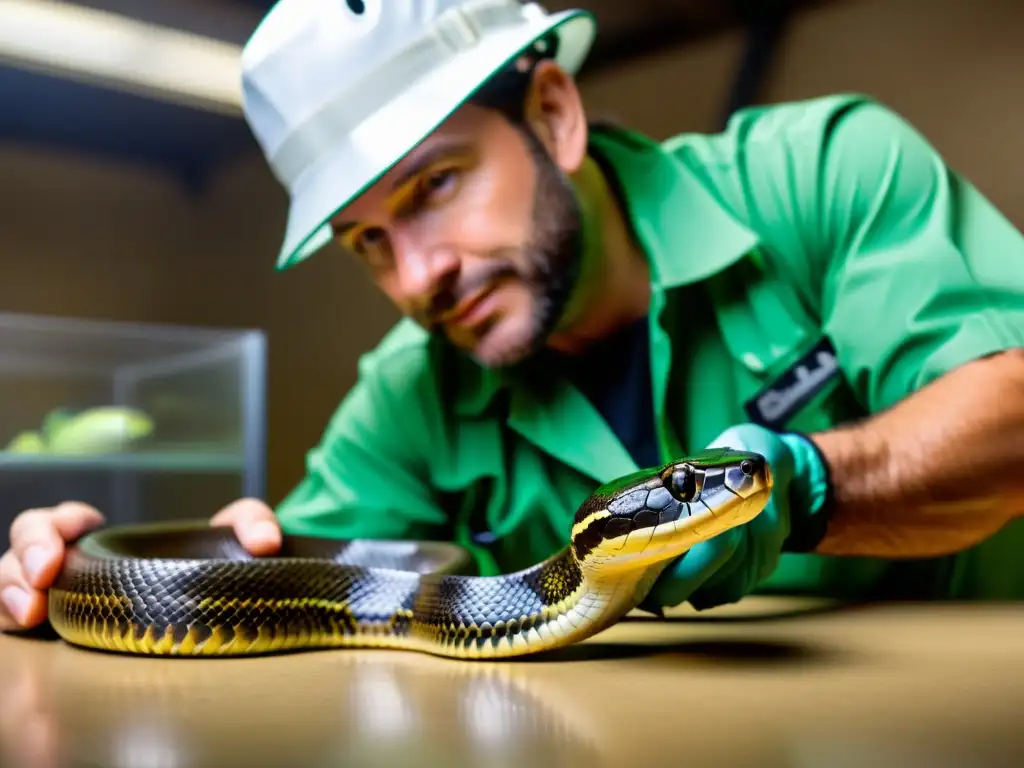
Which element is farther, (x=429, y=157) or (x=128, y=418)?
(x=128, y=418)

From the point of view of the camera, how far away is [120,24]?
6.86 feet

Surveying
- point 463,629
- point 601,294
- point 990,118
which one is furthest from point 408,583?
point 990,118

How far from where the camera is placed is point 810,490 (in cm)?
122

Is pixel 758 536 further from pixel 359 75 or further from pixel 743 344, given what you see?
pixel 359 75

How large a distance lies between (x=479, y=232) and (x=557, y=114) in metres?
0.37

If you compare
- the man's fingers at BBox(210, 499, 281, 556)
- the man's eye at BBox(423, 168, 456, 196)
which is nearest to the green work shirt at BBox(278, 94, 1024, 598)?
the man's fingers at BBox(210, 499, 281, 556)

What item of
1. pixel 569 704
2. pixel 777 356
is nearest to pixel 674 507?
pixel 569 704

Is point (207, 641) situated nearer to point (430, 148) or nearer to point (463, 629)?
point (463, 629)

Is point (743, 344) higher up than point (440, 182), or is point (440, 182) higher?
point (440, 182)

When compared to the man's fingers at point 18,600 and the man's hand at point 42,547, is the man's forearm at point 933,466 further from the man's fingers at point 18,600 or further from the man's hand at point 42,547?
the man's fingers at point 18,600

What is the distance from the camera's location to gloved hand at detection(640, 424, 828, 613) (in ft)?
3.49

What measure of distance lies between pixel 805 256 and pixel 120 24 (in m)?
1.70

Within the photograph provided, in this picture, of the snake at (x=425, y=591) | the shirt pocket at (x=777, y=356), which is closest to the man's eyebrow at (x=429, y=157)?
the shirt pocket at (x=777, y=356)

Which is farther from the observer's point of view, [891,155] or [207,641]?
[891,155]
